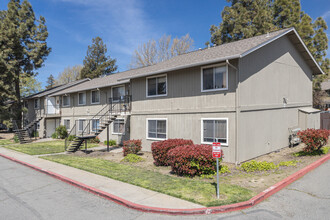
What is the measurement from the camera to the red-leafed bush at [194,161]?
8.92 meters

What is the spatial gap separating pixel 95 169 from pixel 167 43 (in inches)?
1255

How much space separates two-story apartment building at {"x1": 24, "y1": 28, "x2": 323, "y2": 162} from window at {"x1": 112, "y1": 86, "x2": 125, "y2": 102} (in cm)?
8

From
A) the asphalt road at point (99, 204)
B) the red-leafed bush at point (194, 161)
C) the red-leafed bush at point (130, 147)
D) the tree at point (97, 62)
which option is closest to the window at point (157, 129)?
the red-leafed bush at point (130, 147)

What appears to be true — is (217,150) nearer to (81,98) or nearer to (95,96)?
(95,96)

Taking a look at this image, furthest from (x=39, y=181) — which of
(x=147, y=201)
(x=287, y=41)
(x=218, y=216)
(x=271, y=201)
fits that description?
(x=287, y=41)

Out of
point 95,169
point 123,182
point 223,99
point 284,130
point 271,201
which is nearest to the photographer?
point 271,201

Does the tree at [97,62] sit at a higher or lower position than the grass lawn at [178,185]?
higher

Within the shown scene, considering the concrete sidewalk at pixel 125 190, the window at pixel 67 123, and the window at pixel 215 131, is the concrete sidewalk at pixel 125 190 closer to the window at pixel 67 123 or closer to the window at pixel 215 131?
the window at pixel 215 131

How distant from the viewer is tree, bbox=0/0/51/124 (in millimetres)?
26281

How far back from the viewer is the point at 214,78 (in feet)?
40.5

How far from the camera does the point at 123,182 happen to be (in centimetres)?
859

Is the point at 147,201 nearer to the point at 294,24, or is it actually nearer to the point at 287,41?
the point at 287,41

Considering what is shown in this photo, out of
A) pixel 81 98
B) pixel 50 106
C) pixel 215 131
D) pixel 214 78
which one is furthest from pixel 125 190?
pixel 50 106

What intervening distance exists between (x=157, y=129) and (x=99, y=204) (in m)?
8.94
